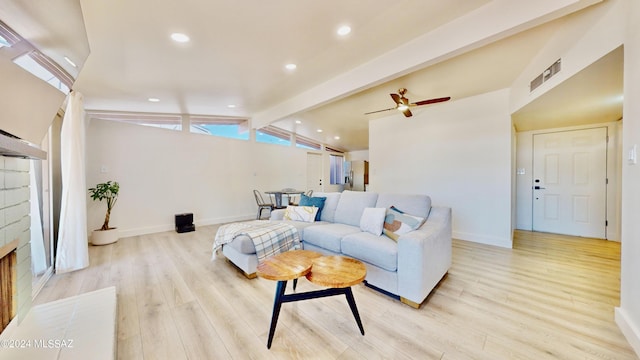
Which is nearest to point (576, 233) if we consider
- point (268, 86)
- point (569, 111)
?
point (569, 111)

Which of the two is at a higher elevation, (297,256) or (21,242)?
(21,242)

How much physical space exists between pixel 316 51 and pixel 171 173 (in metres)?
4.08

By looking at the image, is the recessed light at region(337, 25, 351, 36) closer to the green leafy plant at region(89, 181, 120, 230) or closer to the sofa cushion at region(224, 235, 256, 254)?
the sofa cushion at region(224, 235, 256, 254)

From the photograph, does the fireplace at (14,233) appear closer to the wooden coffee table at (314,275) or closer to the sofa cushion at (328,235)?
the wooden coffee table at (314,275)

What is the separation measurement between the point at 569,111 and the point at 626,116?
7.44 feet

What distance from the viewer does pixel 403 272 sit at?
199 cm

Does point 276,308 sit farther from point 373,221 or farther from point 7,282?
point 7,282

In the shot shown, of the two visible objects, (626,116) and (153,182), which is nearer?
(626,116)

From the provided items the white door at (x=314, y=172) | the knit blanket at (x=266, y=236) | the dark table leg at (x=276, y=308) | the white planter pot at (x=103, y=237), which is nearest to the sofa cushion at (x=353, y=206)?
the knit blanket at (x=266, y=236)

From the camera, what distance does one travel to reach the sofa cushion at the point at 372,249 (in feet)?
6.81

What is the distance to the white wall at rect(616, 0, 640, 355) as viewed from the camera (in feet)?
4.90

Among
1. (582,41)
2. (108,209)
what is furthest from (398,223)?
(108,209)

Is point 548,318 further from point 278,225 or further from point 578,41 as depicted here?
point 278,225

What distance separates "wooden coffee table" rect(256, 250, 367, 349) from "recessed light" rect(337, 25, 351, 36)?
6.90 feet
